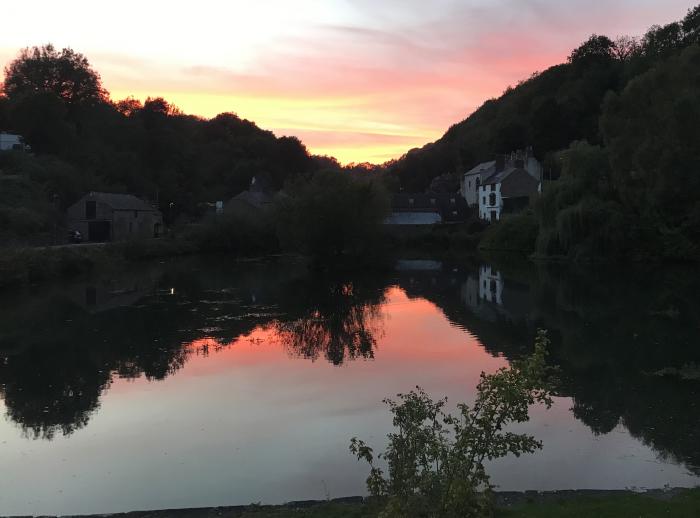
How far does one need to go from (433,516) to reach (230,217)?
200ft

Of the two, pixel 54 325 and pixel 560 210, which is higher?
pixel 560 210

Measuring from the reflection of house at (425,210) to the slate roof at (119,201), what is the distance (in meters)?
33.5

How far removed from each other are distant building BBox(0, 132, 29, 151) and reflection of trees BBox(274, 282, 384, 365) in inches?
1943

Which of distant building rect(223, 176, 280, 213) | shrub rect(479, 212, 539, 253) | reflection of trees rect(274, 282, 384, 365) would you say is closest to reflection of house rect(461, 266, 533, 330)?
reflection of trees rect(274, 282, 384, 365)

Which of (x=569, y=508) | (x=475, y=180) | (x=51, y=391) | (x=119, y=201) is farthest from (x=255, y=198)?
(x=569, y=508)

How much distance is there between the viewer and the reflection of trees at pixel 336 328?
19078 mm

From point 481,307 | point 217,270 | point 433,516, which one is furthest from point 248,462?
point 217,270

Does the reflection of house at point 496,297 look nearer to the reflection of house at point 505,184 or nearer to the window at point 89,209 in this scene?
the reflection of house at point 505,184

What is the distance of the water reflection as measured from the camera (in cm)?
1316

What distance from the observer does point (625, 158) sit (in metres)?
44.0

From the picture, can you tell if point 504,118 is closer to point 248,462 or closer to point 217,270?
point 217,270

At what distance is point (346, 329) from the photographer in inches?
891

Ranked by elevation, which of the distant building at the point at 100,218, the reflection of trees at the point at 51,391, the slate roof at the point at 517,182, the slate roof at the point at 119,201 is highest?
the slate roof at the point at 517,182

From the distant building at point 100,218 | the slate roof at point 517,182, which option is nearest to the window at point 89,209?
the distant building at point 100,218
